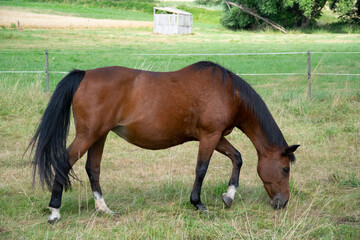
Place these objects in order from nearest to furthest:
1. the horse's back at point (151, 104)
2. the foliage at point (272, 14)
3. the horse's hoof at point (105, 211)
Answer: the horse's back at point (151, 104) < the horse's hoof at point (105, 211) < the foliage at point (272, 14)

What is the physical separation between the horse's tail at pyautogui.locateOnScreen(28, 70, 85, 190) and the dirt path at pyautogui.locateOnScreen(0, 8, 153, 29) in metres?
35.2

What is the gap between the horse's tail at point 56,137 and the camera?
4344 millimetres

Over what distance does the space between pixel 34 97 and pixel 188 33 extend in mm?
32700

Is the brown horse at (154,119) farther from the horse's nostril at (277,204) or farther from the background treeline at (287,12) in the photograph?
the background treeline at (287,12)

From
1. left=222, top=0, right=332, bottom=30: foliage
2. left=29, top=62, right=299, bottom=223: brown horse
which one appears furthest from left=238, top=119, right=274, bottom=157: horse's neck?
left=222, top=0, right=332, bottom=30: foliage

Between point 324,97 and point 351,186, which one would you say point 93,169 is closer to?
point 351,186

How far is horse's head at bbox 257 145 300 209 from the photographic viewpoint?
4.77 meters

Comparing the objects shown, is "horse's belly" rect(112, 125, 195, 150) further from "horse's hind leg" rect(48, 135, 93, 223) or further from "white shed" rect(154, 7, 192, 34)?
"white shed" rect(154, 7, 192, 34)

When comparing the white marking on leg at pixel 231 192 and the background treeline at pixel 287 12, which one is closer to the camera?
the white marking on leg at pixel 231 192

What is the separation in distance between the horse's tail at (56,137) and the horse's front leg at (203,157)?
4.24ft

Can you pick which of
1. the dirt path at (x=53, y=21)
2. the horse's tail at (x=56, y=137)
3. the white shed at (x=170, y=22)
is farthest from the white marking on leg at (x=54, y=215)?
the white shed at (x=170, y=22)

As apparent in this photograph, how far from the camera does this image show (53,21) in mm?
42219

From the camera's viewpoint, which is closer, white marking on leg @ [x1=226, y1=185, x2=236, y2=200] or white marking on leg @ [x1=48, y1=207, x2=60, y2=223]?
white marking on leg @ [x1=48, y1=207, x2=60, y2=223]

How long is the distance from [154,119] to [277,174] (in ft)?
4.62
